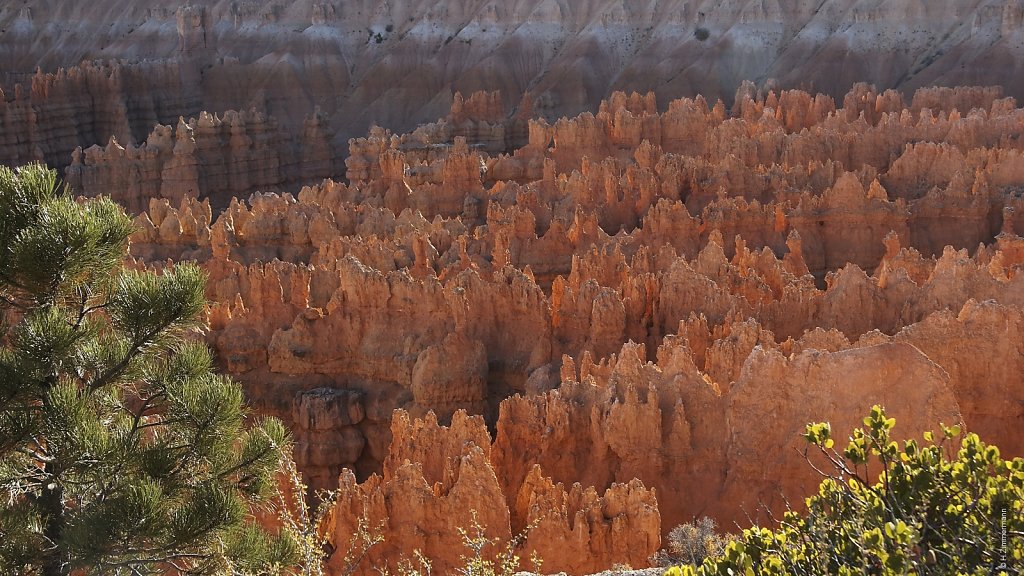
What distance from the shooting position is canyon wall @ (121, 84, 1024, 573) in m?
13.8

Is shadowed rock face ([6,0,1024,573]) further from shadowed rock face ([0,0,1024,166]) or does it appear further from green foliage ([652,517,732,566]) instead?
green foliage ([652,517,732,566])

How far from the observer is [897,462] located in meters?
7.43

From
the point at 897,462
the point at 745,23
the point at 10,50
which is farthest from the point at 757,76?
the point at 897,462

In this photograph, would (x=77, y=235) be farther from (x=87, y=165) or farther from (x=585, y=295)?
(x=87, y=165)

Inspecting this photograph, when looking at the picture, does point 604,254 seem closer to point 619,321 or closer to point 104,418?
point 619,321

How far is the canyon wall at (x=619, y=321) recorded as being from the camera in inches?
544

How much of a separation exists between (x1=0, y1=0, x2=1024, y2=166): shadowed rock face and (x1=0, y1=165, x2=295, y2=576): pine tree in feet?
154

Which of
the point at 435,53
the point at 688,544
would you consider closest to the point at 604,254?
the point at 688,544

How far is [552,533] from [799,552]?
6.14 metres

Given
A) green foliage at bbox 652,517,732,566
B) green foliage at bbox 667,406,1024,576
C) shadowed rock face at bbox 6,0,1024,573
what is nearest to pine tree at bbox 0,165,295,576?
green foliage at bbox 667,406,1024,576

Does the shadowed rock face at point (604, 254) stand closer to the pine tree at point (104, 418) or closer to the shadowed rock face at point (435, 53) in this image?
the shadowed rock face at point (435, 53)

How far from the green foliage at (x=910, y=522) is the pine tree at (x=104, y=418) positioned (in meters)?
4.04

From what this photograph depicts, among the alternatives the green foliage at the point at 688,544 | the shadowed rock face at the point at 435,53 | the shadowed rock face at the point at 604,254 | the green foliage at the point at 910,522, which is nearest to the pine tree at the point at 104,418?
the green foliage at the point at 910,522

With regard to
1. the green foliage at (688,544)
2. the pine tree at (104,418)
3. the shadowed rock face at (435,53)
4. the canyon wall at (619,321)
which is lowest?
the shadowed rock face at (435,53)
